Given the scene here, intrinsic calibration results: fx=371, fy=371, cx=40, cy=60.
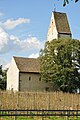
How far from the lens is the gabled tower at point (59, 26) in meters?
91.1

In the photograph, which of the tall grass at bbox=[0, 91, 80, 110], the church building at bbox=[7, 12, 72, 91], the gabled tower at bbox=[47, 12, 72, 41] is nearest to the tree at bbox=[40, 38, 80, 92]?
the church building at bbox=[7, 12, 72, 91]

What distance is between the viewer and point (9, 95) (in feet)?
123

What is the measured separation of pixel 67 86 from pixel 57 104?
107 ft

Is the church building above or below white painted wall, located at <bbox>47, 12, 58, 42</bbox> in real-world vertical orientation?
below

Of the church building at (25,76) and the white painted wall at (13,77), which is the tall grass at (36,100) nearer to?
the church building at (25,76)

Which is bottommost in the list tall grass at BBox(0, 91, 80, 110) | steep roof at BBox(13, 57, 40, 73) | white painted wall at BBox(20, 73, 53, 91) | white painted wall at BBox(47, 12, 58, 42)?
tall grass at BBox(0, 91, 80, 110)

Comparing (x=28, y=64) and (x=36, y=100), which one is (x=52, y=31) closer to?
(x=28, y=64)

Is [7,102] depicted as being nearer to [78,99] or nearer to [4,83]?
[78,99]

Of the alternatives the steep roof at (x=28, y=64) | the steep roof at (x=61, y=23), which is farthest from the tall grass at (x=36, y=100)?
the steep roof at (x=61, y=23)

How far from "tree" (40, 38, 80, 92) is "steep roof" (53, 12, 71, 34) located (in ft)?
47.3

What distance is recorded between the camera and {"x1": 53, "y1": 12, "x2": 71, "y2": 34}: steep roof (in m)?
91.3

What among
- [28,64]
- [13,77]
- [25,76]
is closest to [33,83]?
[25,76]

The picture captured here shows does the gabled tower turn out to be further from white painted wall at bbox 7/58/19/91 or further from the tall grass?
the tall grass

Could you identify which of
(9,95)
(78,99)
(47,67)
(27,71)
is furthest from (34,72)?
(9,95)
